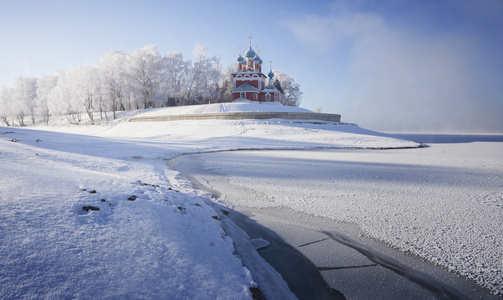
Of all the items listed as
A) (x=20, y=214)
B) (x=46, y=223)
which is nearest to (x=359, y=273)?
(x=46, y=223)

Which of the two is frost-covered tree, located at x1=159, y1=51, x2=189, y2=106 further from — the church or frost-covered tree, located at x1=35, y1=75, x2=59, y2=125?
frost-covered tree, located at x1=35, y1=75, x2=59, y2=125

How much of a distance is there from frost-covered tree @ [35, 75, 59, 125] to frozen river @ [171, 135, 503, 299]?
180ft

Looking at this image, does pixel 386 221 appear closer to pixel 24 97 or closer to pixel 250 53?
pixel 250 53

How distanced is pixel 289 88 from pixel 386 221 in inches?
2643

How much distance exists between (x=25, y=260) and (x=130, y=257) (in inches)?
30.2

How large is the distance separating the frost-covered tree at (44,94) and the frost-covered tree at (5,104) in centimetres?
612

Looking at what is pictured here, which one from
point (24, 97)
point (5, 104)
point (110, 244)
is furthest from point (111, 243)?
point (5, 104)

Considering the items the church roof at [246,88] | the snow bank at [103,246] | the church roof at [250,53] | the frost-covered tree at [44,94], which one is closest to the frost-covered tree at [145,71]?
the church roof at [246,88]

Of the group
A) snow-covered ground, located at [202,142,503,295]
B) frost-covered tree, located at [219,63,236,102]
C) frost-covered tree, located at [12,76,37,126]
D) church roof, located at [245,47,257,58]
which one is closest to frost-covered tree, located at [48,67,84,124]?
frost-covered tree, located at [12,76,37,126]

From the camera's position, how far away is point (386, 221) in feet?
12.9

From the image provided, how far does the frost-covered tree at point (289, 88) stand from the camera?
6719cm

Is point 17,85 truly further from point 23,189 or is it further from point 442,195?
point 442,195

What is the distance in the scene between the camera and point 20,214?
2.47 metres

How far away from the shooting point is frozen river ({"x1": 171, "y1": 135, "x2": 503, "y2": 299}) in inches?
102
